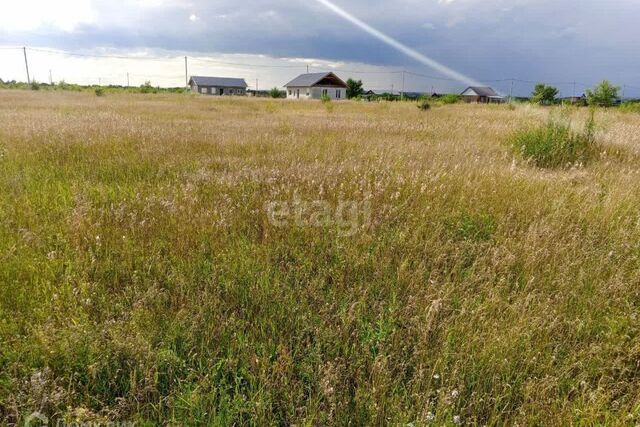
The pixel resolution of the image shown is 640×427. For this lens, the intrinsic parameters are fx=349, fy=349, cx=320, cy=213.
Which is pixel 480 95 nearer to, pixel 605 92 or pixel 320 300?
pixel 605 92

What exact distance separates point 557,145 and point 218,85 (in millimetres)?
84160

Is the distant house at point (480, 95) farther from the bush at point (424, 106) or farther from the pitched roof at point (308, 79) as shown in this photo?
the bush at point (424, 106)

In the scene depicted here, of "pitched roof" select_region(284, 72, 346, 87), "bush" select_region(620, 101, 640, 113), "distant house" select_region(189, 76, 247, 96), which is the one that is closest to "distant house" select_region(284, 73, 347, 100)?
"pitched roof" select_region(284, 72, 346, 87)

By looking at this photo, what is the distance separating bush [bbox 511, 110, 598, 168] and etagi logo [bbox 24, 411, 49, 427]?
6786mm

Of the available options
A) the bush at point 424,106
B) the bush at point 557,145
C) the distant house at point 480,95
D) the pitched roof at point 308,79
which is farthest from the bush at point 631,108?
the distant house at point 480,95

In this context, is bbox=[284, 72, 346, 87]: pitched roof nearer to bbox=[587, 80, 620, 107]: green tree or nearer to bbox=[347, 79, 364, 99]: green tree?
bbox=[347, 79, 364, 99]: green tree

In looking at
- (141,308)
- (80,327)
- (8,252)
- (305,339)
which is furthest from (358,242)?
(8,252)

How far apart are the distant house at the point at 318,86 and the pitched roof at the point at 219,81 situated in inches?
611

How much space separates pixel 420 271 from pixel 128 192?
3.32 metres

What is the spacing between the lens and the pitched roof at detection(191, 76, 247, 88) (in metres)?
79.9

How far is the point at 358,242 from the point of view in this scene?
291 cm

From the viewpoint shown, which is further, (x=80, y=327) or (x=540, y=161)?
(x=540, y=161)

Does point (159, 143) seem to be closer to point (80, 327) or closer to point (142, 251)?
point (142, 251)

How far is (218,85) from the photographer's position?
80562mm
